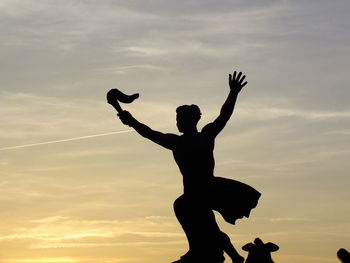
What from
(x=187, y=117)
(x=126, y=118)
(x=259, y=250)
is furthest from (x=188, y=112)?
(x=259, y=250)

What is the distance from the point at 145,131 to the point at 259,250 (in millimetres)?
3623

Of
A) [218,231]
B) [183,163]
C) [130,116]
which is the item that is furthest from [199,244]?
[130,116]

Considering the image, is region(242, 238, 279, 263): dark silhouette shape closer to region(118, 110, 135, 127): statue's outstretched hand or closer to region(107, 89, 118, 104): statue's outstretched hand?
A: region(118, 110, 135, 127): statue's outstretched hand

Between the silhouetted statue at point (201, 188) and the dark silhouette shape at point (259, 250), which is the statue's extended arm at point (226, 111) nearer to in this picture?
the silhouetted statue at point (201, 188)

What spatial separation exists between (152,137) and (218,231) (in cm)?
246

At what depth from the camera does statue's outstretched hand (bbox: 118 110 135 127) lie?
1908 centimetres

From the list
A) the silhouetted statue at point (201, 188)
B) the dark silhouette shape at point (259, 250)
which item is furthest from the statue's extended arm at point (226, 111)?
the dark silhouette shape at point (259, 250)

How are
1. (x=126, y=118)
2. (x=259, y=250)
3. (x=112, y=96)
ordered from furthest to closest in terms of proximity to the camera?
(x=259, y=250), (x=112, y=96), (x=126, y=118)

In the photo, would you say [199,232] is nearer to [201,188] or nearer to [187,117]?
[201,188]

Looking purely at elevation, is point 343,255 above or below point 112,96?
below

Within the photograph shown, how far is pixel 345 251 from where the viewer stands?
65.1 ft

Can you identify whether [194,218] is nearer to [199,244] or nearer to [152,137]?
[199,244]

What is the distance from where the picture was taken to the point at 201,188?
19.3 meters

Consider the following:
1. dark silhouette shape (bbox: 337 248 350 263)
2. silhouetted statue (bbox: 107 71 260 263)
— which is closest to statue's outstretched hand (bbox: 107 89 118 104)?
silhouetted statue (bbox: 107 71 260 263)
